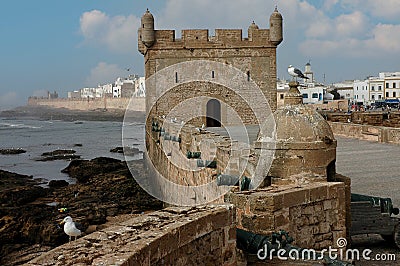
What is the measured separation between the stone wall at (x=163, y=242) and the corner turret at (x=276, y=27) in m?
16.4

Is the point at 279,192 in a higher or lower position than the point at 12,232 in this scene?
higher

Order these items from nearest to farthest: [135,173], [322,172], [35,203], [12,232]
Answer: [322,172]
[12,232]
[35,203]
[135,173]

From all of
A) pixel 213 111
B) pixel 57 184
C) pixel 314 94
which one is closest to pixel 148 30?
pixel 213 111

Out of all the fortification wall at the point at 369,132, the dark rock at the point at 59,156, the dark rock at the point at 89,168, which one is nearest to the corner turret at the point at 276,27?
the fortification wall at the point at 369,132

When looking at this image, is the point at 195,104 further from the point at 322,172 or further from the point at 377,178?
the point at 322,172

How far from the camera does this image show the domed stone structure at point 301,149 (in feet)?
17.4

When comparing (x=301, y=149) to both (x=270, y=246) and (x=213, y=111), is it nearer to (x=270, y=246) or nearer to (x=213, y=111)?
(x=270, y=246)

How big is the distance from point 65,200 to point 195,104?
20.5 ft

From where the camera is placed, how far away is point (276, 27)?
1936cm

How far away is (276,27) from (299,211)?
50.7ft

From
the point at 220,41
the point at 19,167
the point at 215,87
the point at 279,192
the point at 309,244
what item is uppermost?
the point at 220,41

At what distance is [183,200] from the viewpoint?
10.8 m

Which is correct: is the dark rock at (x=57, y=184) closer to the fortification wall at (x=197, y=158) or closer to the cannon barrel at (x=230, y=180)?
the fortification wall at (x=197, y=158)

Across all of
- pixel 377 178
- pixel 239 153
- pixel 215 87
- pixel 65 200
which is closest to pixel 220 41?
pixel 215 87
